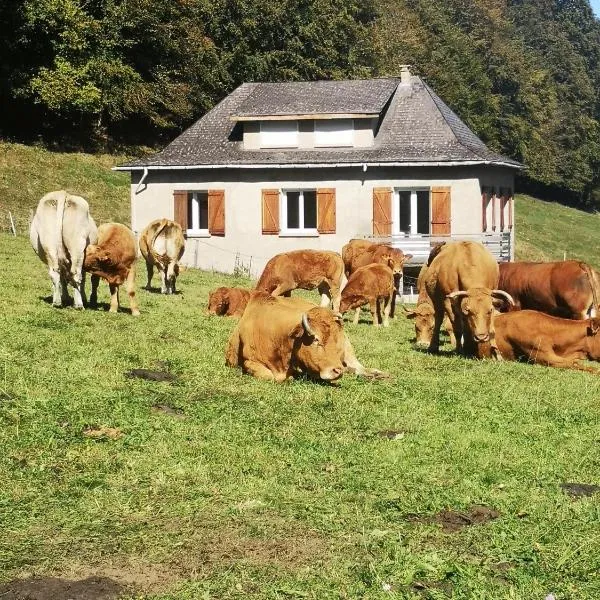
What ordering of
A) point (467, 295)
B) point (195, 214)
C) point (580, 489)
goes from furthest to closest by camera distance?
point (195, 214) < point (467, 295) < point (580, 489)

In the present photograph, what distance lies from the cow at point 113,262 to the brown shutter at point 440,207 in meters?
18.6

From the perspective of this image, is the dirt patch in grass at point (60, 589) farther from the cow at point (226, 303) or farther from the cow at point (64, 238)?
the cow at point (226, 303)

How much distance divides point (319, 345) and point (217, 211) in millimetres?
25113

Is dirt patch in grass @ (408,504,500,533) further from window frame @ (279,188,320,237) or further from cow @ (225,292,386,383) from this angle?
window frame @ (279,188,320,237)

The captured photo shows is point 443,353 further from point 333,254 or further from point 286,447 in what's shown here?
point 286,447

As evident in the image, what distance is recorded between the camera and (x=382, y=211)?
3656cm

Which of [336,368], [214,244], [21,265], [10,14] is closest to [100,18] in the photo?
[10,14]

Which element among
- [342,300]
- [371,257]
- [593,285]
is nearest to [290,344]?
[593,285]

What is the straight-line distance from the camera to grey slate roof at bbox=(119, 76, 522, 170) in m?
36.3

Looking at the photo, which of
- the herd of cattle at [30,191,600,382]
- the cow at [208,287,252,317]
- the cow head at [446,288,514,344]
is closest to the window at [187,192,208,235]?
the herd of cattle at [30,191,600,382]

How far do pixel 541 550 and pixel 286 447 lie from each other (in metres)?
3.20

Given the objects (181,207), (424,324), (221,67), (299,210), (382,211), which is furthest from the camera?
(221,67)

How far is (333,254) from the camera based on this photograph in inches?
883

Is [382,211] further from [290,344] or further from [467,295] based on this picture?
[290,344]
